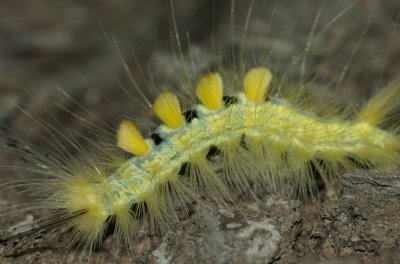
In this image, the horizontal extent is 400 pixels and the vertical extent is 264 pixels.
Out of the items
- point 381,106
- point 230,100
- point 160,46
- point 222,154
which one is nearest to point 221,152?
point 222,154

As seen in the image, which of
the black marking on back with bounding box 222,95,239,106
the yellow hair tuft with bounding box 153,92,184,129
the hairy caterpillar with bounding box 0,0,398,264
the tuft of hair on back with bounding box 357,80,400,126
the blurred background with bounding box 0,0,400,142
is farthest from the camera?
the blurred background with bounding box 0,0,400,142

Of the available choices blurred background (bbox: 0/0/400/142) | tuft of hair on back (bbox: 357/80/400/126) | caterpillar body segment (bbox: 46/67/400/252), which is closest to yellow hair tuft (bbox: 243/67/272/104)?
caterpillar body segment (bbox: 46/67/400/252)

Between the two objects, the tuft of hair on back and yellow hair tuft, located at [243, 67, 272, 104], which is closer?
yellow hair tuft, located at [243, 67, 272, 104]

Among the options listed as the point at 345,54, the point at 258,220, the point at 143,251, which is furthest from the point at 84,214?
the point at 345,54

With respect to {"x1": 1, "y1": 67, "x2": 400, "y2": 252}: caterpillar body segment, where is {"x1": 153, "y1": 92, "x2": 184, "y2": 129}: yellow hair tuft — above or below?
above

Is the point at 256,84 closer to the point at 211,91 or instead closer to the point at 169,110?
the point at 211,91

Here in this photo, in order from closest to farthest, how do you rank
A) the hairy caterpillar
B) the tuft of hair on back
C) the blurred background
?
the hairy caterpillar
the tuft of hair on back
the blurred background

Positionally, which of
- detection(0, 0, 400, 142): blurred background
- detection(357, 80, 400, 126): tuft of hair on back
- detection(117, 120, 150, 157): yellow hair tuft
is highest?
detection(0, 0, 400, 142): blurred background

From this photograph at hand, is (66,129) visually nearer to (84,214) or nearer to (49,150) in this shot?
(49,150)

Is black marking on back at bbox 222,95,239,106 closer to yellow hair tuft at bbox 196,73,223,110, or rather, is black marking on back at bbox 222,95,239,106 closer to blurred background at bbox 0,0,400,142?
yellow hair tuft at bbox 196,73,223,110
